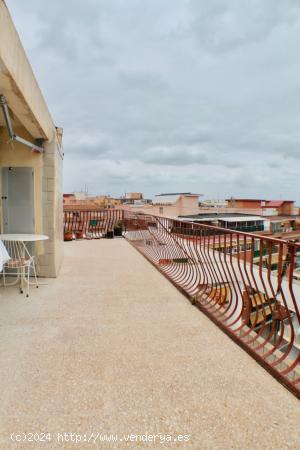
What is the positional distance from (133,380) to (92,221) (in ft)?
31.2

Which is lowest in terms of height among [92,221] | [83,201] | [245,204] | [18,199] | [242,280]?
[242,280]

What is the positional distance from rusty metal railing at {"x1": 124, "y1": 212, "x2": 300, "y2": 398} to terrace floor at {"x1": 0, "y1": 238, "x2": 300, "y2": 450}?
15 cm

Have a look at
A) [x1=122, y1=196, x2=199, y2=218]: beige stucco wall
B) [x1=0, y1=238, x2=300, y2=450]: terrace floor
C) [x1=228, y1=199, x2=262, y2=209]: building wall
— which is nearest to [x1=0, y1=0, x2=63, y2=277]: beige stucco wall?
[x1=0, y1=238, x2=300, y2=450]: terrace floor

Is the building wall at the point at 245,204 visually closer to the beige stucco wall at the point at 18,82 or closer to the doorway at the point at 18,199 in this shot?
the doorway at the point at 18,199

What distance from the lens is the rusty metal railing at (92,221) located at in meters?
10.4

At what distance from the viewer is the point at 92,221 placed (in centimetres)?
1091

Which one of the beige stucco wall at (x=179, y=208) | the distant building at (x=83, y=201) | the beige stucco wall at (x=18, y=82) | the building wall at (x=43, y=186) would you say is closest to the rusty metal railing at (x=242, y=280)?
the building wall at (x=43, y=186)

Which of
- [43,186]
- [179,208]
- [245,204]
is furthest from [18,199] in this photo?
[245,204]

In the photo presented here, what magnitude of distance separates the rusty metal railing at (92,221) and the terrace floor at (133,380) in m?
7.27

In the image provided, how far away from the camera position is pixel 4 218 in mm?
4203

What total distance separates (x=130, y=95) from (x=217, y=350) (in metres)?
13.8

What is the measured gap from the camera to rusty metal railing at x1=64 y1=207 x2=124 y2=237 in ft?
34.1

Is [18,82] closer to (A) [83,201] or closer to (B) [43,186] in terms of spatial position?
(B) [43,186]

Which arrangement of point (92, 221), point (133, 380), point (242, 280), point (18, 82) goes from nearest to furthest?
point (133, 380), point (18, 82), point (242, 280), point (92, 221)
